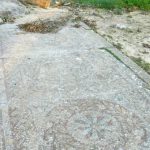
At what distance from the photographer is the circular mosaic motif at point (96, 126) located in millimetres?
2959

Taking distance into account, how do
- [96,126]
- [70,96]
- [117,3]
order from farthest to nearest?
[117,3]
[70,96]
[96,126]

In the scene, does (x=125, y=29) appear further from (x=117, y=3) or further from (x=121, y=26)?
(x=117, y=3)

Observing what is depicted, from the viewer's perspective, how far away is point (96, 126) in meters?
3.15

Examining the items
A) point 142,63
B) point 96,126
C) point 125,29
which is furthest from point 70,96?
point 125,29

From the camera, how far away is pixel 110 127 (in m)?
3.15

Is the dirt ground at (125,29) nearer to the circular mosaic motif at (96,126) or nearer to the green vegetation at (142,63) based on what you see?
the green vegetation at (142,63)

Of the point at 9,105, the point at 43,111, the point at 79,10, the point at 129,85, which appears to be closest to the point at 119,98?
the point at 129,85

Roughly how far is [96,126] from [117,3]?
4461mm

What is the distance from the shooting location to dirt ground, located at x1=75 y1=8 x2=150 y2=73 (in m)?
4.91

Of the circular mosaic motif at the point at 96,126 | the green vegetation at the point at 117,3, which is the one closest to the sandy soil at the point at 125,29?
the green vegetation at the point at 117,3

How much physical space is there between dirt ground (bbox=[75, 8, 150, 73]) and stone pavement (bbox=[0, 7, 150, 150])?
247 mm

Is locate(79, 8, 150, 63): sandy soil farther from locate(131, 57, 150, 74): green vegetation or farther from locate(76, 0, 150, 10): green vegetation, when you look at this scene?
locate(76, 0, 150, 10): green vegetation

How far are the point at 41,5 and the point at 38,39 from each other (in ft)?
6.04

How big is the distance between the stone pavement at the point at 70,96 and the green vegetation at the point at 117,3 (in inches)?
79.8
